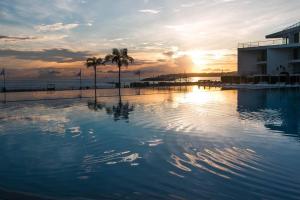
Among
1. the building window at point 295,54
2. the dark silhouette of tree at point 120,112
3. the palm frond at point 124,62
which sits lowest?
the dark silhouette of tree at point 120,112

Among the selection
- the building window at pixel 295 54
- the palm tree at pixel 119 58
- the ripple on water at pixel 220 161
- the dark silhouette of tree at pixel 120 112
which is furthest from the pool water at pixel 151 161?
the building window at pixel 295 54

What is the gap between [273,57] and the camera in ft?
211

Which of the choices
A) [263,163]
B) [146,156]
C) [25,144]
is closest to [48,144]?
[25,144]

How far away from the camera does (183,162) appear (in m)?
8.16

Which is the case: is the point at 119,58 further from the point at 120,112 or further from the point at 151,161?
the point at 151,161

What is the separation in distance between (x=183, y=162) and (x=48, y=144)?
4.78 m

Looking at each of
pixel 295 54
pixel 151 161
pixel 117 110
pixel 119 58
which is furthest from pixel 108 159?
pixel 295 54

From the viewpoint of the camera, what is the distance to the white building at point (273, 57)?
6369 centimetres

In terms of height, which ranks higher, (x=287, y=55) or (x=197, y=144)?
(x=287, y=55)

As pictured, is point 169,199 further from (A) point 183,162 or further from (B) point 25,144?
(B) point 25,144

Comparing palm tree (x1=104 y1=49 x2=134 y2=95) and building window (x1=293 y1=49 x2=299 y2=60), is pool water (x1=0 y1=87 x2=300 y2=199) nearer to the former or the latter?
palm tree (x1=104 y1=49 x2=134 y2=95)

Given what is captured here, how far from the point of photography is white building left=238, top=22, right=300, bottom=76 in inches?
2507

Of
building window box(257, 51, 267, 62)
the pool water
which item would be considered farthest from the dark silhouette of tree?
building window box(257, 51, 267, 62)

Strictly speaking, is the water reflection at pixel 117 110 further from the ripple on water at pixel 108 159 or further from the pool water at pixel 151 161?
the ripple on water at pixel 108 159
